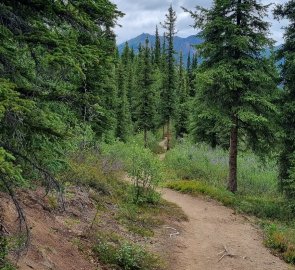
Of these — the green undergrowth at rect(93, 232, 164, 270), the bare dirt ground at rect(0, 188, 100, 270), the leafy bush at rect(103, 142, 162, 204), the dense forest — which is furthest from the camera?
the leafy bush at rect(103, 142, 162, 204)

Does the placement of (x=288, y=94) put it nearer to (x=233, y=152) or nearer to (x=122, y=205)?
(x=233, y=152)

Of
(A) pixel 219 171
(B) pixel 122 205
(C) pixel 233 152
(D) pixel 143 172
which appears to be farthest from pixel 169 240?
(A) pixel 219 171

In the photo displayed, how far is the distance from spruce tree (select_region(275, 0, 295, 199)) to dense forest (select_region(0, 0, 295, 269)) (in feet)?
0.16

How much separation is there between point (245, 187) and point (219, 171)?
95.4 inches

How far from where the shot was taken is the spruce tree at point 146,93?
4719 cm

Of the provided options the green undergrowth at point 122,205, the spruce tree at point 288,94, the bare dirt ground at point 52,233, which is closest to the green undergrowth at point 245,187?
the spruce tree at point 288,94

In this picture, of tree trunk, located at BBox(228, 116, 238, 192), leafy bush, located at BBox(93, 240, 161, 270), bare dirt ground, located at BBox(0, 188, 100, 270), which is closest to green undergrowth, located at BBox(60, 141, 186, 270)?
leafy bush, located at BBox(93, 240, 161, 270)

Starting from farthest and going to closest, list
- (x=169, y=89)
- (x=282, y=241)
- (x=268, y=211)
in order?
(x=169, y=89)
(x=268, y=211)
(x=282, y=241)

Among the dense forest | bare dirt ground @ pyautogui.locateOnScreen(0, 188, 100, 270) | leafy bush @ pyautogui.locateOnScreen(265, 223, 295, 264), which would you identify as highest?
the dense forest

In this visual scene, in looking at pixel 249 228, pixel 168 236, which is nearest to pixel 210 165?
pixel 249 228

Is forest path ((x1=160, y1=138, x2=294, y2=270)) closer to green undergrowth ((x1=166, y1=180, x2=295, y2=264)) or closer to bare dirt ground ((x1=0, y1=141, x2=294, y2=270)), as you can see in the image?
bare dirt ground ((x1=0, y1=141, x2=294, y2=270))

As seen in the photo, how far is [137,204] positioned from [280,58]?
9964 mm

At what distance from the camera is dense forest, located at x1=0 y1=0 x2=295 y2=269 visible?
5.30 meters

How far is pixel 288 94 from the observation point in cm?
1880
